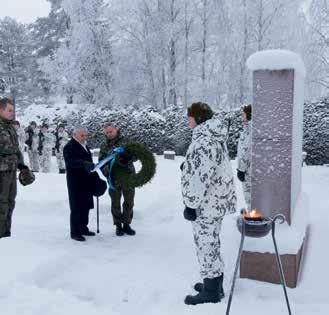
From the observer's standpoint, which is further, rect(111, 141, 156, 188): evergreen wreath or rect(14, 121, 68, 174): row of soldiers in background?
rect(14, 121, 68, 174): row of soldiers in background

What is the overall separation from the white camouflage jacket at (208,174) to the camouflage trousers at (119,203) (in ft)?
Result: 9.51

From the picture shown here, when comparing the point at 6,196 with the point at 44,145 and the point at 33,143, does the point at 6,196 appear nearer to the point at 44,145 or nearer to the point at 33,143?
the point at 44,145

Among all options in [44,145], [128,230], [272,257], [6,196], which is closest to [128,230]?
[128,230]

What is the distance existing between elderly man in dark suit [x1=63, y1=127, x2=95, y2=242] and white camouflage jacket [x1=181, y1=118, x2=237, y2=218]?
9.07ft

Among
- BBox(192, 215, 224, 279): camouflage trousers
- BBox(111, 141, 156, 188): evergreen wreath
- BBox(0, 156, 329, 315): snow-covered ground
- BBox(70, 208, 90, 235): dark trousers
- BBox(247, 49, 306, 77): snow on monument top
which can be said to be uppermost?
BBox(247, 49, 306, 77): snow on monument top

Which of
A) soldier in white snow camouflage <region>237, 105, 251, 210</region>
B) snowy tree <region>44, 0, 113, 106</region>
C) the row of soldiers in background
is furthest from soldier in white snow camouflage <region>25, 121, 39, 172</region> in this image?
snowy tree <region>44, 0, 113, 106</region>

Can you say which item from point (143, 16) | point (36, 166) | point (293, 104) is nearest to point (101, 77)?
point (143, 16)

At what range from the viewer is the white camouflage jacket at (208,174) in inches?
184

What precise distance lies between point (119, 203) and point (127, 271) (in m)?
1.82

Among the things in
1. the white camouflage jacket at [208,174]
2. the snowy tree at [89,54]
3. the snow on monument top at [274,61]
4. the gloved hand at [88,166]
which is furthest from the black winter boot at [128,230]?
the snowy tree at [89,54]

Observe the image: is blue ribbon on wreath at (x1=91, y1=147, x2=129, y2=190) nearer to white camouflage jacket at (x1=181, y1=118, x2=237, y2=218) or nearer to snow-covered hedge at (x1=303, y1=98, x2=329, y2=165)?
white camouflage jacket at (x1=181, y1=118, x2=237, y2=218)

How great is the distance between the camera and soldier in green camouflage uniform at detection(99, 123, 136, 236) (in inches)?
298

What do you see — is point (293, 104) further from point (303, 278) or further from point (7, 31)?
point (7, 31)

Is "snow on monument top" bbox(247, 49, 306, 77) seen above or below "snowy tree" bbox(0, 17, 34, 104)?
below
